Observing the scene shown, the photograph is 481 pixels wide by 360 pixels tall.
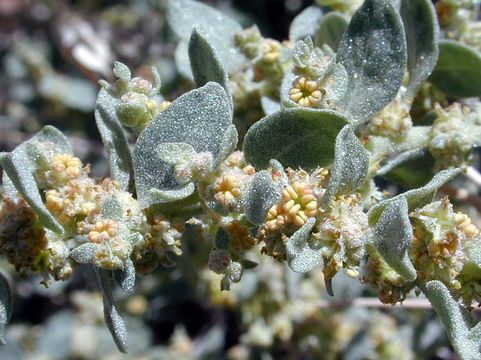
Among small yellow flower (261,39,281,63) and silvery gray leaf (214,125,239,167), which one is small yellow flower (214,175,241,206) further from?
small yellow flower (261,39,281,63)

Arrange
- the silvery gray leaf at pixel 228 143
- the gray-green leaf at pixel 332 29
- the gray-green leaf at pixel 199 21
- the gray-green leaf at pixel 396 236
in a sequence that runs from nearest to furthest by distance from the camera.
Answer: the gray-green leaf at pixel 396 236 < the silvery gray leaf at pixel 228 143 < the gray-green leaf at pixel 332 29 < the gray-green leaf at pixel 199 21

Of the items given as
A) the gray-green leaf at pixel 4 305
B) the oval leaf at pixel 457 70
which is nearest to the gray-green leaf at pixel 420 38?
the oval leaf at pixel 457 70

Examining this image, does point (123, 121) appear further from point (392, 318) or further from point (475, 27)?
point (392, 318)

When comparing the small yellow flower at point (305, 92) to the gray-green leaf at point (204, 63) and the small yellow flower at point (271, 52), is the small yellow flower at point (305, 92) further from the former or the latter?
the small yellow flower at point (271, 52)

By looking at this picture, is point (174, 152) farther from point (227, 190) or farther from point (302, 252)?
point (302, 252)

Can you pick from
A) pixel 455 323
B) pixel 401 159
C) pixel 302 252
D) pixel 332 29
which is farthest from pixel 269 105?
pixel 455 323

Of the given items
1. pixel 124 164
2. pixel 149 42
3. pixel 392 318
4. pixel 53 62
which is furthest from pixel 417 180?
pixel 53 62
